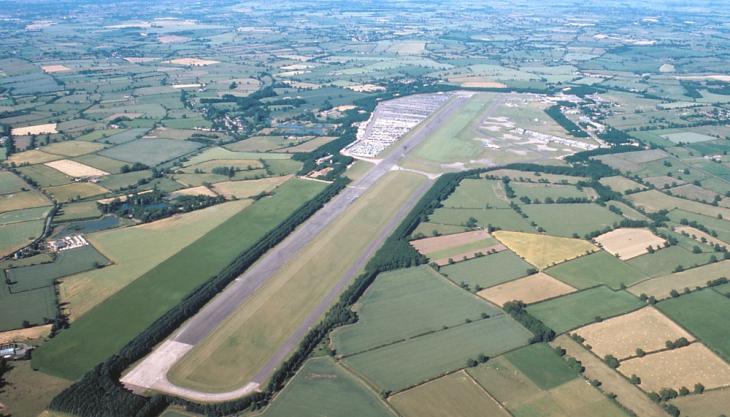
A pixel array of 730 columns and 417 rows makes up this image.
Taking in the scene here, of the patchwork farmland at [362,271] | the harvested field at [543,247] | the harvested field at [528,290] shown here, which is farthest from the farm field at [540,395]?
the harvested field at [543,247]

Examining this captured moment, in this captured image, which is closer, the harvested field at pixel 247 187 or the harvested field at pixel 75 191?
the harvested field at pixel 75 191

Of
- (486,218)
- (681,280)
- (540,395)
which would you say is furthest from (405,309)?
(681,280)

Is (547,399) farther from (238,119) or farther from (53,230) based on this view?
(238,119)

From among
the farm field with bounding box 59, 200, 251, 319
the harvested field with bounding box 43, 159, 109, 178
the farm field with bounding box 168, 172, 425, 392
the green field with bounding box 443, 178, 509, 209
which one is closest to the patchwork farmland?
the farm field with bounding box 168, 172, 425, 392

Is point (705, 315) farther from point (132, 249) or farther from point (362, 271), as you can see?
point (132, 249)

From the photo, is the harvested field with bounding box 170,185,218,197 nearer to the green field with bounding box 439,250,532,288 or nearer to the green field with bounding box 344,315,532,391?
the green field with bounding box 439,250,532,288

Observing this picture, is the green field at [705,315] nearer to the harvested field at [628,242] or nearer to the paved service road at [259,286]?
the harvested field at [628,242]

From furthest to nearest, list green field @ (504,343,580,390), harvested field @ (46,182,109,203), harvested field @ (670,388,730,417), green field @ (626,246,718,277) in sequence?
harvested field @ (46,182,109,203), green field @ (626,246,718,277), green field @ (504,343,580,390), harvested field @ (670,388,730,417)
